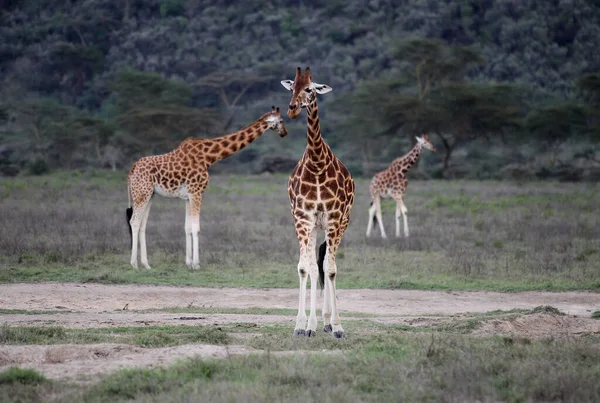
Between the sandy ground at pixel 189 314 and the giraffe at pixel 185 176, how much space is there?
2.46 meters

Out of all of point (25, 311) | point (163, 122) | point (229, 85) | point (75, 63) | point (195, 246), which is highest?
point (75, 63)

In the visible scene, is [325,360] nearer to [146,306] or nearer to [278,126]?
[146,306]

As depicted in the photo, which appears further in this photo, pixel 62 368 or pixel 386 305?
pixel 386 305

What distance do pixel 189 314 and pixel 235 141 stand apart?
Result: 5633 millimetres

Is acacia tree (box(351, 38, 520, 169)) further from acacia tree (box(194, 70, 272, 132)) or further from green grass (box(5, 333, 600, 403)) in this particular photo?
green grass (box(5, 333, 600, 403))

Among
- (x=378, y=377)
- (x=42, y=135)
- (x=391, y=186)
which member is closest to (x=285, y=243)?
(x=391, y=186)

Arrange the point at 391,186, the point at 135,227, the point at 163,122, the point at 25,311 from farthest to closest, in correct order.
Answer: the point at 163,122
the point at 391,186
the point at 135,227
the point at 25,311

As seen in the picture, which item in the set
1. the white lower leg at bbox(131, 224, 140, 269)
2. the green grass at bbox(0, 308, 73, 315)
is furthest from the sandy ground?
the white lower leg at bbox(131, 224, 140, 269)

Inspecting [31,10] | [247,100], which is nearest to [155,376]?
[247,100]

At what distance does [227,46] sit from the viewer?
220 feet

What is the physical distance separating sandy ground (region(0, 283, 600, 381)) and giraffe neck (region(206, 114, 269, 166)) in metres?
3.49

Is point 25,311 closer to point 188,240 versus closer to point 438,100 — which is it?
point 188,240

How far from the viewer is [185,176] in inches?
584

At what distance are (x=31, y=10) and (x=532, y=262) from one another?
64.0 metres
